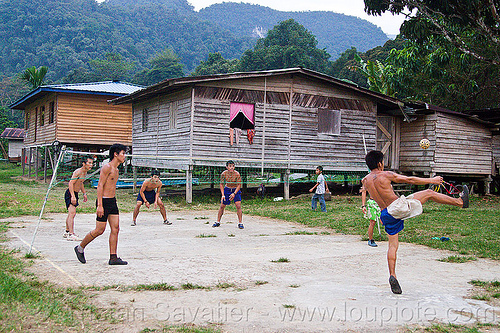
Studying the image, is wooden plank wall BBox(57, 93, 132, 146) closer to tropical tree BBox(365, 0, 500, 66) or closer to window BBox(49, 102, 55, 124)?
window BBox(49, 102, 55, 124)

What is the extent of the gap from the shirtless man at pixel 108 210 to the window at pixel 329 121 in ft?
47.2

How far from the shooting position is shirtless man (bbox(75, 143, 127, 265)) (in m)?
6.73

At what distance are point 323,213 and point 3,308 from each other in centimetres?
1144

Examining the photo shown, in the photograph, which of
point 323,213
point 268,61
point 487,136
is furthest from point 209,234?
point 268,61

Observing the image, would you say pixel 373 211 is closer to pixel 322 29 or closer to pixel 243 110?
pixel 243 110

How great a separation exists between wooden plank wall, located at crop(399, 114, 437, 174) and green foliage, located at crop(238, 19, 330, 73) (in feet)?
123

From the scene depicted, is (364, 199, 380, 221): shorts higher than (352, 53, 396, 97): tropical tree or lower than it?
lower

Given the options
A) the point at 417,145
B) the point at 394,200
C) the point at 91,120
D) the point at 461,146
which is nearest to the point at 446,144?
the point at 461,146

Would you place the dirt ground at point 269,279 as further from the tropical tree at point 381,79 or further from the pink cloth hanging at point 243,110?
the tropical tree at point 381,79

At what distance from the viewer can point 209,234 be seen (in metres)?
10.3

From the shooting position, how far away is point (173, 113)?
1956cm

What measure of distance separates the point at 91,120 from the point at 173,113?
973 centimetres

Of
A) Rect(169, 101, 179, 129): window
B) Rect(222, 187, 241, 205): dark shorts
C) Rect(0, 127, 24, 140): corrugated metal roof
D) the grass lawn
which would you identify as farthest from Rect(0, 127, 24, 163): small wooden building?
Rect(222, 187, 241, 205): dark shorts

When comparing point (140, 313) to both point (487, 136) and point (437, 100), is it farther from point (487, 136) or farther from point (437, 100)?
point (437, 100)
